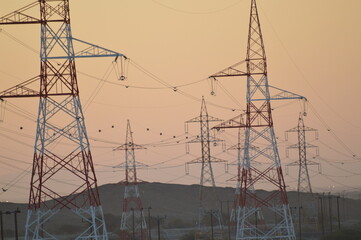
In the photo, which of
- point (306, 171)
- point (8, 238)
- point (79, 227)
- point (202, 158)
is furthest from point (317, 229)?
point (79, 227)

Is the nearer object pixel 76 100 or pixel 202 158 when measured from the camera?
pixel 76 100

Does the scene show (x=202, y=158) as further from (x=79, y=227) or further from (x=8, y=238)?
(x=79, y=227)

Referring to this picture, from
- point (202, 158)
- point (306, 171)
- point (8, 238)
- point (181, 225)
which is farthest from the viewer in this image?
point (181, 225)

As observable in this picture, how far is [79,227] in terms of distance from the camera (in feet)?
559

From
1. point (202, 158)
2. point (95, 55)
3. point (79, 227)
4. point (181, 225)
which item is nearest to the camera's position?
point (95, 55)

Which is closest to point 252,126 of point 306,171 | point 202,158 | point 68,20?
point 68,20

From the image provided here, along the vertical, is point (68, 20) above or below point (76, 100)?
above

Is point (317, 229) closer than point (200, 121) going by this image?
No

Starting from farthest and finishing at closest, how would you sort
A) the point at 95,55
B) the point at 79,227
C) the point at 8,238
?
the point at 79,227 → the point at 8,238 → the point at 95,55

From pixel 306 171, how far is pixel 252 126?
162 feet

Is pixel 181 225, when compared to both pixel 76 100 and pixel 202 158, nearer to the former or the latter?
pixel 202 158

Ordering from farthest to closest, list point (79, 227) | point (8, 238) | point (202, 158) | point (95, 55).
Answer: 1. point (79, 227)
2. point (8, 238)
3. point (202, 158)
4. point (95, 55)

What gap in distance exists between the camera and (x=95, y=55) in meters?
55.3

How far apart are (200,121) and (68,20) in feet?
162
